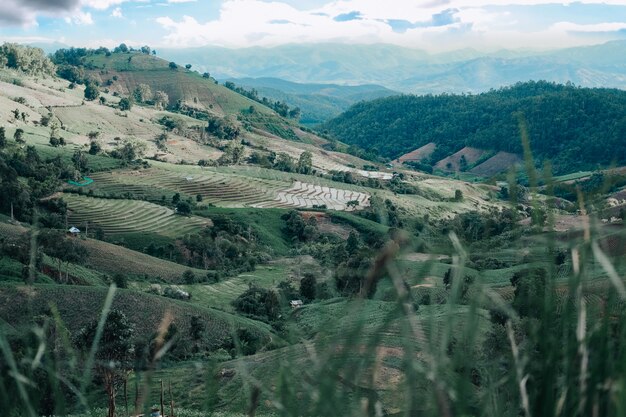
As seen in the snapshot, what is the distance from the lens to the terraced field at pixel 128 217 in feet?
214

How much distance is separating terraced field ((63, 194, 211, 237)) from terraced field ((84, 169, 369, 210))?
13.6 ft

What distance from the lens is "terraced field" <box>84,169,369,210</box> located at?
80.8 m

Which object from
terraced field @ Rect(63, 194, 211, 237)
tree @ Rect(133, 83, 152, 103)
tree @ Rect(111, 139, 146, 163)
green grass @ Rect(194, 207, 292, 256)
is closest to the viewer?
terraced field @ Rect(63, 194, 211, 237)

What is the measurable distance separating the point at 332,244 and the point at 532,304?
6467cm

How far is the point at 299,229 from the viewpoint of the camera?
239ft

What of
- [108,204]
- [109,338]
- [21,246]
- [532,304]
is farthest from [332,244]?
[532,304]

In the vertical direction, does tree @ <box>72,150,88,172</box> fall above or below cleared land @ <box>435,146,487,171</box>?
above

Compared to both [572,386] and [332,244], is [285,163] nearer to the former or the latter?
[332,244]

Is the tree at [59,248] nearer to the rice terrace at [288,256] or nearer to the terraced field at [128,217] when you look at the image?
the rice terrace at [288,256]

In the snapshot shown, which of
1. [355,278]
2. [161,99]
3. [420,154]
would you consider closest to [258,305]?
[355,278]

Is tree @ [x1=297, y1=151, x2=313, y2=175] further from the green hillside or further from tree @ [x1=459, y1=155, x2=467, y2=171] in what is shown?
the green hillside

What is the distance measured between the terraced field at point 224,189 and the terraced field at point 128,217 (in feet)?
13.6

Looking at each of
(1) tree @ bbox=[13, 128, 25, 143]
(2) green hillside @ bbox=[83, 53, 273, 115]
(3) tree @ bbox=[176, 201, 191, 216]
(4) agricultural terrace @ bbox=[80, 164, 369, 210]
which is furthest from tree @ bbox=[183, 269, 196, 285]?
(2) green hillside @ bbox=[83, 53, 273, 115]

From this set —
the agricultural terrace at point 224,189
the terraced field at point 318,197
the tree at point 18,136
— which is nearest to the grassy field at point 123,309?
the agricultural terrace at point 224,189
